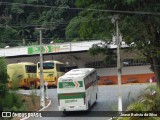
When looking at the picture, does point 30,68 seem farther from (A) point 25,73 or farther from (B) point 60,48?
(B) point 60,48

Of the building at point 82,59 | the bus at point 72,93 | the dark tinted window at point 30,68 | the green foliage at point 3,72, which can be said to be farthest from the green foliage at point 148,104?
the building at point 82,59

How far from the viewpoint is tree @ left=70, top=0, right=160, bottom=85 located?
3091cm

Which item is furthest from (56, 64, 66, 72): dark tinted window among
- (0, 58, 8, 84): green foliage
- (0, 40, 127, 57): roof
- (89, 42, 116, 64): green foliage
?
(0, 58, 8, 84): green foliage

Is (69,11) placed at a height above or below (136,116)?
above

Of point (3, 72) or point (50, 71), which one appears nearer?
point (3, 72)

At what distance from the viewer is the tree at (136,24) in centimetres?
3091

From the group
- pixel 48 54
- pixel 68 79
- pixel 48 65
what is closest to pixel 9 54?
pixel 48 54

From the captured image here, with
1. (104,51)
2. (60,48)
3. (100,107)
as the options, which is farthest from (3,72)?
(60,48)

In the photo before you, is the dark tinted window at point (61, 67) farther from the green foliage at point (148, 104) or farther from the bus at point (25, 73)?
the green foliage at point (148, 104)

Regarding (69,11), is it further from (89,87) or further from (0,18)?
(89,87)

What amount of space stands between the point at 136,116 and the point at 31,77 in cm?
3495

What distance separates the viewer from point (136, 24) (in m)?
31.8

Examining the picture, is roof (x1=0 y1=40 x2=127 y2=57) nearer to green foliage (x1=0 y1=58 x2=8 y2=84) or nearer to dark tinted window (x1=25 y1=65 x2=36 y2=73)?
dark tinted window (x1=25 y1=65 x2=36 y2=73)

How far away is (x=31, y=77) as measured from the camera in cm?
5122
